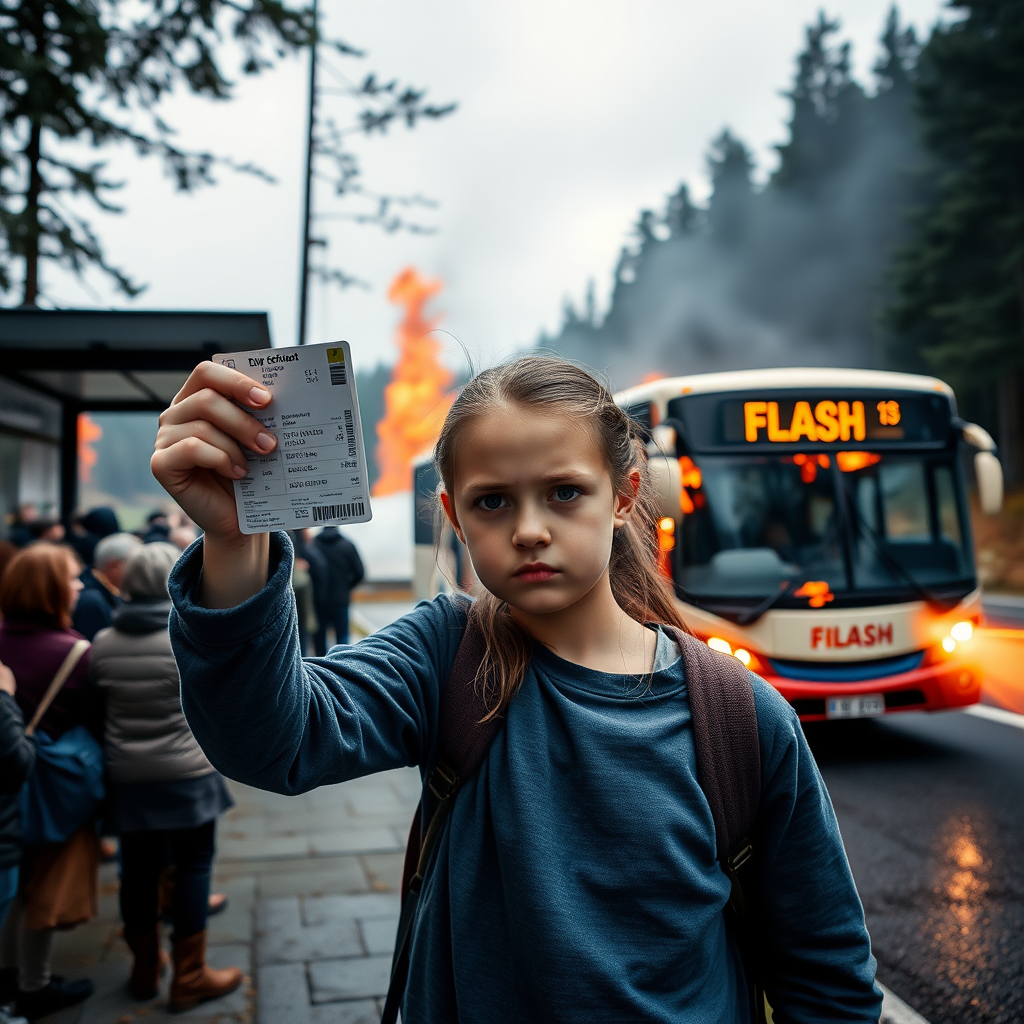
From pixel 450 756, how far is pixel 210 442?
64 cm

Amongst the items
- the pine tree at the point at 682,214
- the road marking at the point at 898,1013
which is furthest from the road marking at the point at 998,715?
the pine tree at the point at 682,214

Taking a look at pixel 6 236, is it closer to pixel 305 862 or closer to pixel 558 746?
pixel 305 862

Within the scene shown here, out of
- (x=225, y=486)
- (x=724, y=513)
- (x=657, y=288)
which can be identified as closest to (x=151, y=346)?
(x=724, y=513)

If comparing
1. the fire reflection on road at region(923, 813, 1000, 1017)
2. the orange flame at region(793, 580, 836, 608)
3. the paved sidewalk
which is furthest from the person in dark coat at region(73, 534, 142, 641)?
the orange flame at region(793, 580, 836, 608)

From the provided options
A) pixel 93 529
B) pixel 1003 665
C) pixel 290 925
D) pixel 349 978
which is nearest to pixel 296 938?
pixel 290 925

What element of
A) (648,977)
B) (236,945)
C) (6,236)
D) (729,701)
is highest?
(6,236)

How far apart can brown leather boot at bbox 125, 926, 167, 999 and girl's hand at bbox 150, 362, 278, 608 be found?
3.31 metres

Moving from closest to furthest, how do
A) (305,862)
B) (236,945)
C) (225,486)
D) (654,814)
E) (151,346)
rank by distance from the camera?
(225,486), (654,814), (236,945), (305,862), (151,346)

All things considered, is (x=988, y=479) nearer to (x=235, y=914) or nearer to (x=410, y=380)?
(x=235, y=914)

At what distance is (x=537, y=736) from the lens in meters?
1.44

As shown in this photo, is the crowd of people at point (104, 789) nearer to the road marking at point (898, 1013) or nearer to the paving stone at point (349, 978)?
the paving stone at point (349, 978)

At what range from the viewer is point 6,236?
9.83 m

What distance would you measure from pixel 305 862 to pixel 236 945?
1.11 m

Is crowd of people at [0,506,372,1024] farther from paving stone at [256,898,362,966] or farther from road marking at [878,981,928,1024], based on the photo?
road marking at [878,981,928,1024]
